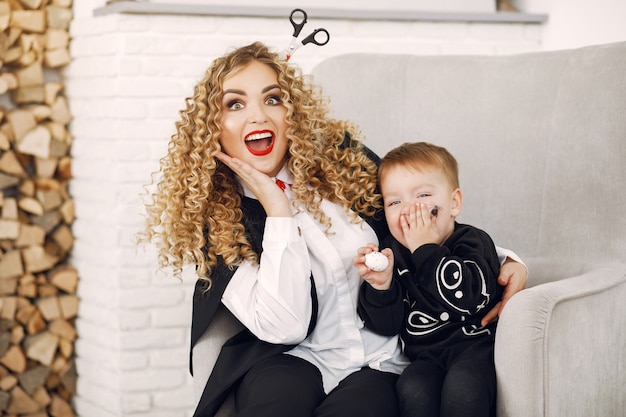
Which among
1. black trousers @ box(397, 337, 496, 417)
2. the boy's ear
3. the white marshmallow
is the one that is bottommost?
black trousers @ box(397, 337, 496, 417)

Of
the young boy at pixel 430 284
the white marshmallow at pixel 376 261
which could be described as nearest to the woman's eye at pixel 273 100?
the young boy at pixel 430 284

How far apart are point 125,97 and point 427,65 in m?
0.98

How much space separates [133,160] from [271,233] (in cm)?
115

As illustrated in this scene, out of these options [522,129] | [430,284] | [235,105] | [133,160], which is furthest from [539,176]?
[133,160]

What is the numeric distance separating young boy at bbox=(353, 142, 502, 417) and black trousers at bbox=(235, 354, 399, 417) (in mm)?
51

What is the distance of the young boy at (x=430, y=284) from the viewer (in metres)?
1.53

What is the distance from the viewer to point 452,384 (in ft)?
4.82

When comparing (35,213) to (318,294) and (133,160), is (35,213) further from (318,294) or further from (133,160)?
(318,294)

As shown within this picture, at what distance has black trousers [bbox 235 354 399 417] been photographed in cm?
146

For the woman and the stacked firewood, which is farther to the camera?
the stacked firewood

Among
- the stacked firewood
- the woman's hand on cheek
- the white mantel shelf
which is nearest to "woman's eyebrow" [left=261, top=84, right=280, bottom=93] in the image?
the woman's hand on cheek

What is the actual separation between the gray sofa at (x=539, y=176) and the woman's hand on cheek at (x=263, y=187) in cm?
27

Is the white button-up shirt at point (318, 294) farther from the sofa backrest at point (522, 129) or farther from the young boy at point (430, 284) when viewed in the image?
the sofa backrest at point (522, 129)

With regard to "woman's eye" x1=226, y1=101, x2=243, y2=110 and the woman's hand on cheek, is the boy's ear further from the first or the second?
"woman's eye" x1=226, y1=101, x2=243, y2=110
